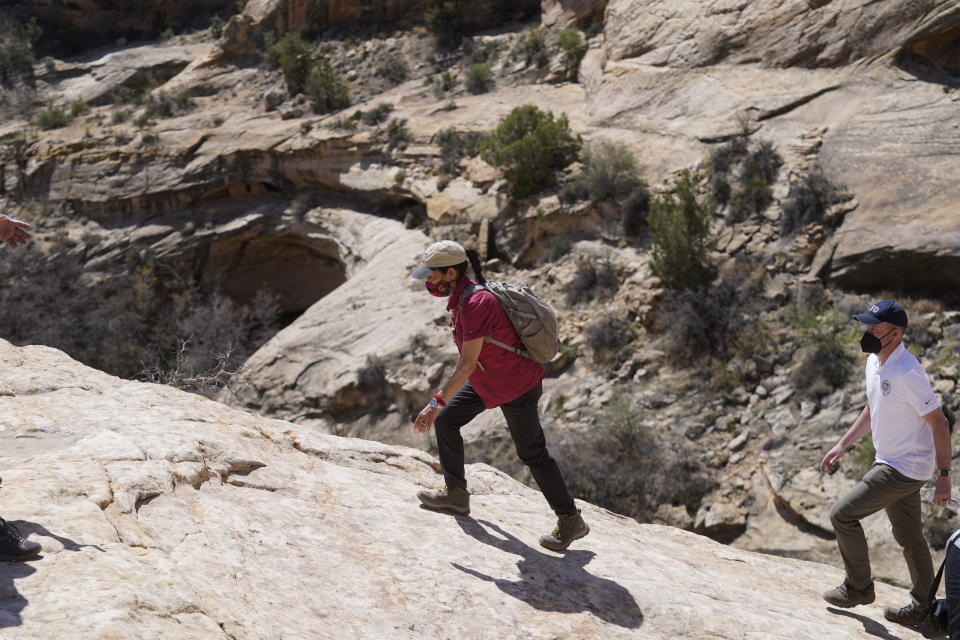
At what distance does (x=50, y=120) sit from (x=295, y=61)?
8510 millimetres

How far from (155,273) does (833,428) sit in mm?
17955

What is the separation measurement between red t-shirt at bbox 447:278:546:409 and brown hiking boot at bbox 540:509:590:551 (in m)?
0.77

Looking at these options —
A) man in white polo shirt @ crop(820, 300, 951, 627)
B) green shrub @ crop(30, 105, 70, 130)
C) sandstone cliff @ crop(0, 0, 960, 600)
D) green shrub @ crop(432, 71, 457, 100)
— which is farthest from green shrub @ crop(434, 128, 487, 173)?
green shrub @ crop(30, 105, 70, 130)

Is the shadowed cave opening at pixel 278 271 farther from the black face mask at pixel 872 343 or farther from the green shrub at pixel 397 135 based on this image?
the black face mask at pixel 872 343

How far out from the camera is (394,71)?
77.2ft

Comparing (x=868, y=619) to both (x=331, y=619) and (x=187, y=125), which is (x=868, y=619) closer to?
(x=331, y=619)

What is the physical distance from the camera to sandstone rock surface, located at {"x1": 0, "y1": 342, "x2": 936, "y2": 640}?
2854 mm

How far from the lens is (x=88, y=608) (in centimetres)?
256

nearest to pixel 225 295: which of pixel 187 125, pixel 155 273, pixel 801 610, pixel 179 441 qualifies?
pixel 155 273

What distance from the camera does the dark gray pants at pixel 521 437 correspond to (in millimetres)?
4062

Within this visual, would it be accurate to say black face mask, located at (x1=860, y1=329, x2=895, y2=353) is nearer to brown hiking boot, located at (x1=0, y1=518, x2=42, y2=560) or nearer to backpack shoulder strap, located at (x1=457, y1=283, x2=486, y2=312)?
backpack shoulder strap, located at (x1=457, y1=283, x2=486, y2=312)

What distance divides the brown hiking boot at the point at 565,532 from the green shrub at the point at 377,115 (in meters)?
17.3

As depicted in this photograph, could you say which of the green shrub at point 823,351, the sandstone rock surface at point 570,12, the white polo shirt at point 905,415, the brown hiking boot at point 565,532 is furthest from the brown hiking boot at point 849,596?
the sandstone rock surface at point 570,12

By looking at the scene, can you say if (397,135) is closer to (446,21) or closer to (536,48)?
(536,48)
